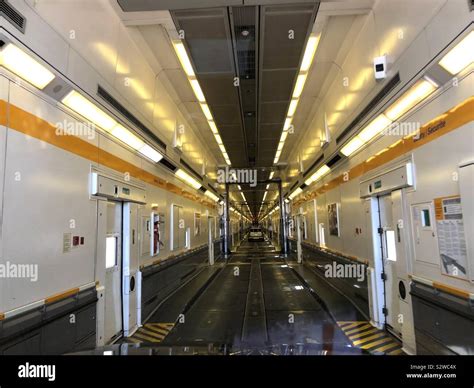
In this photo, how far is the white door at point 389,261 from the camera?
4426 mm

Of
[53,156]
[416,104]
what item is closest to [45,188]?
[53,156]

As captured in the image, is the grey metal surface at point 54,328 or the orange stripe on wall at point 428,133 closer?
the grey metal surface at point 54,328

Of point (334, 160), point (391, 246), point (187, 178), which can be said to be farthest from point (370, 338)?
point (187, 178)

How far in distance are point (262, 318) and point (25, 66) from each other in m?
5.28

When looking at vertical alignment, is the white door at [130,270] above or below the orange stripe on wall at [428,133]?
below

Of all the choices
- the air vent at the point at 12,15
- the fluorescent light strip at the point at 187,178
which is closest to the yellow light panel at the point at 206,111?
the fluorescent light strip at the point at 187,178

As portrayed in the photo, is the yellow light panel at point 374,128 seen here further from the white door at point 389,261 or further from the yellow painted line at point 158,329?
the yellow painted line at point 158,329

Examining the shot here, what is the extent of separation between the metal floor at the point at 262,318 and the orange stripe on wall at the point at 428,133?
7.90 ft

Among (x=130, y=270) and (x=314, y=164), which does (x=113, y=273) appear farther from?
(x=314, y=164)

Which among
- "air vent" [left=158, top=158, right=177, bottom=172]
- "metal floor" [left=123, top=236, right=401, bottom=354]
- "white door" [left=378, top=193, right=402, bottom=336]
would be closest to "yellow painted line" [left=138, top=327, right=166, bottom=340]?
"metal floor" [left=123, top=236, right=401, bottom=354]

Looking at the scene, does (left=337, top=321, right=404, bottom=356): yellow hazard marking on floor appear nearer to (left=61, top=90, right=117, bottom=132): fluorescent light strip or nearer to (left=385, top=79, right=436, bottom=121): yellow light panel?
(left=385, top=79, right=436, bottom=121): yellow light panel

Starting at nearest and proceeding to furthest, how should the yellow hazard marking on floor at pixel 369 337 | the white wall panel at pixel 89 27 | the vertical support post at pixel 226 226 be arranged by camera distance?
the white wall panel at pixel 89 27 < the yellow hazard marking on floor at pixel 369 337 < the vertical support post at pixel 226 226

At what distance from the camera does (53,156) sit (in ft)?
9.78

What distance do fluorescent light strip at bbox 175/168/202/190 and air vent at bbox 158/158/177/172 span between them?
1.49 ft
